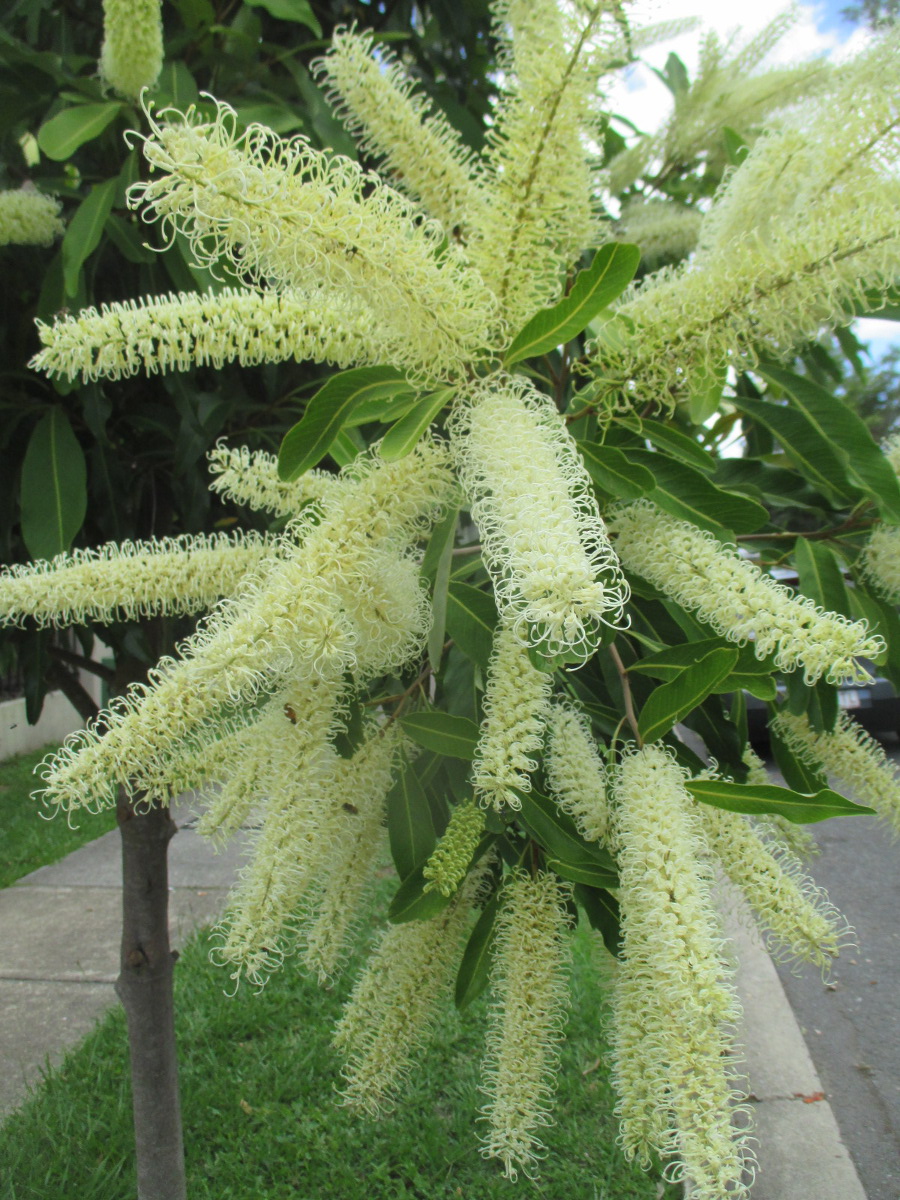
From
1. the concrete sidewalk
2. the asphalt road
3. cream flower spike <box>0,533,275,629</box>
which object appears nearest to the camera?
cream flower spike <box>0,533,275,629</box>

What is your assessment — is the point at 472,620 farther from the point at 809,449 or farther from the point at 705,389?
the point at 809,449

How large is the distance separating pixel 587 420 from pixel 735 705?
0.61m

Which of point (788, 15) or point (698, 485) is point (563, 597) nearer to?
point (698, 485)

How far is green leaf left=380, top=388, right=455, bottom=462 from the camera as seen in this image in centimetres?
98

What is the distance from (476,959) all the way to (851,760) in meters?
0.67

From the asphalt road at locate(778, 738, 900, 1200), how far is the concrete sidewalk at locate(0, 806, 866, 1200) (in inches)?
4.6

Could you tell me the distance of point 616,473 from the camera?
107cm

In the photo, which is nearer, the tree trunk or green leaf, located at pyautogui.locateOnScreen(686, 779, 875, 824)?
green leaf, located at pyautogui.locateOnScreen(686, 779, 875, 824)

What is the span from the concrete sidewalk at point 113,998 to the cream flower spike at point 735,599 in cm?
197

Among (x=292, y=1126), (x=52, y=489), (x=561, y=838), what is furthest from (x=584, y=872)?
(x=292, y=1126)

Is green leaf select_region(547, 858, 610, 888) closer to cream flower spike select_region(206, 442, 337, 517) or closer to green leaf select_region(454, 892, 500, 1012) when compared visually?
green leaf select_region(454, 892, 500, 1012)

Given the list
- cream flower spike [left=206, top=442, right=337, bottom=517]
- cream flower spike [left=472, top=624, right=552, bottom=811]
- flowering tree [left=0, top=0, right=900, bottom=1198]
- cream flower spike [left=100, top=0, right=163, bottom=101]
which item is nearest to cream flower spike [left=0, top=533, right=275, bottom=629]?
flowering tree [left=0, top=0, right=900, bottom=1198]

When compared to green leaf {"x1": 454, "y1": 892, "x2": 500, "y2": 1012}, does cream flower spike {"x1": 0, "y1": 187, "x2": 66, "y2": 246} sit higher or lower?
higher

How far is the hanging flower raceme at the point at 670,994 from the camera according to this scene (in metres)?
0.78
